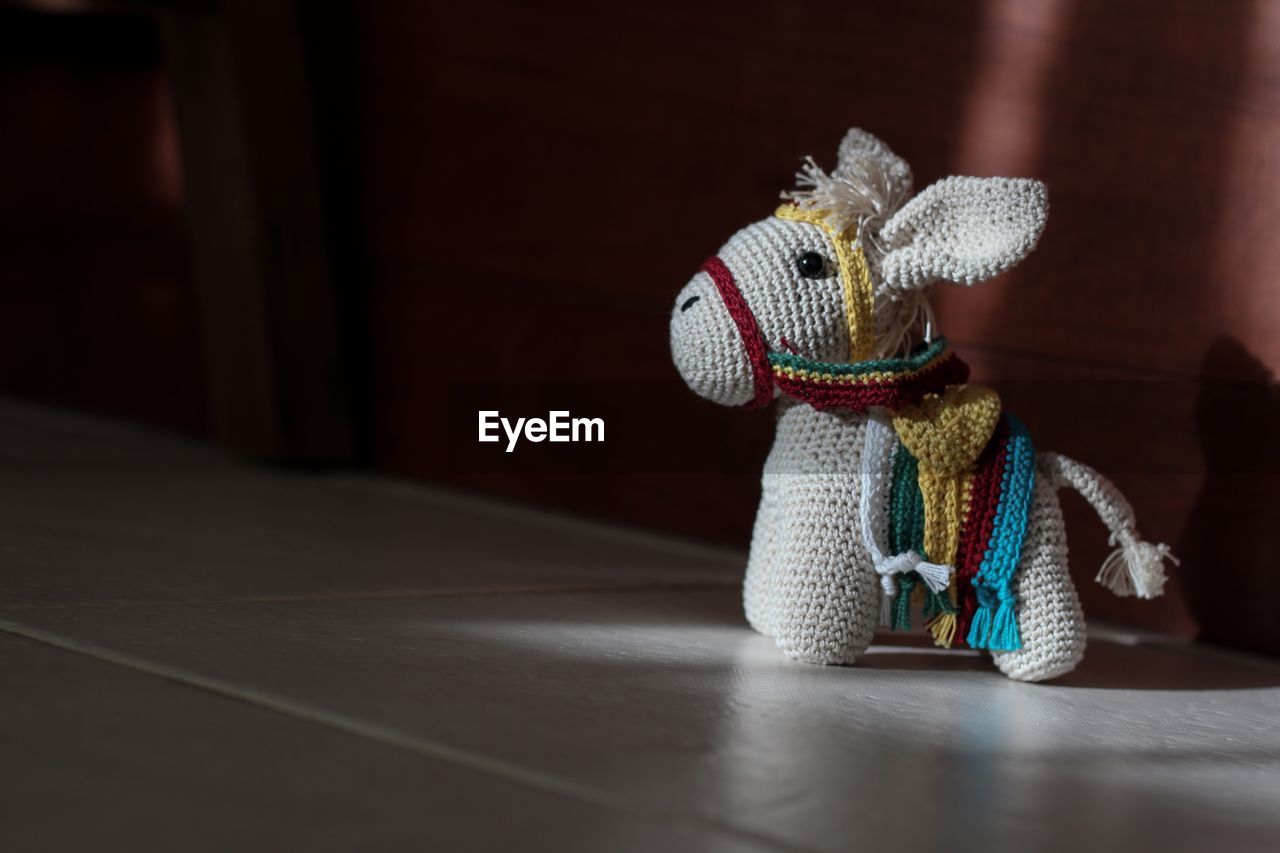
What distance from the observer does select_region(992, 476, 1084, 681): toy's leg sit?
0.90m

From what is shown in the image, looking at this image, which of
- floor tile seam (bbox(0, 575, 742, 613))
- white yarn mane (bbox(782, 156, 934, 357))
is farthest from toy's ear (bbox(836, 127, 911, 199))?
floor tile seam (bbox(0, 575, 742, 613))

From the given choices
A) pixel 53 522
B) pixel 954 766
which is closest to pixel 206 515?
pixel 53 522

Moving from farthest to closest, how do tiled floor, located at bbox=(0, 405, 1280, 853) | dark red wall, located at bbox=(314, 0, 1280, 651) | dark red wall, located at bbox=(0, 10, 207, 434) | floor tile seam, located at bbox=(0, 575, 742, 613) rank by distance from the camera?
1. dark red wall, located at bbox=(0, 10, 207, 434)
2. dark red wall, located at bbox=(314, 0, 1280, 651)
3. floor tile seam, located at bbox=(0, 575, 742, 613)
4. tiled floor, located at bbox=(0, 405, 1280, 853)

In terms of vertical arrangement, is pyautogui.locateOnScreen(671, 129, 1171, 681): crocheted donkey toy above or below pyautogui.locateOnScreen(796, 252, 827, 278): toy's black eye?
below

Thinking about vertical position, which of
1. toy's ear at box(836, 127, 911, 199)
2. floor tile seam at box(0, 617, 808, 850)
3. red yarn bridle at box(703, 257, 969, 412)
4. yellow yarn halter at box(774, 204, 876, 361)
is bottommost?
floor tile seam at box(0, 617, 808, 850)

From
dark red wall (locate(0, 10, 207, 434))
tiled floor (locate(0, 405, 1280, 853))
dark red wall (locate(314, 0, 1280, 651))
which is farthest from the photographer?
dark red wall (locate(0, 10, 207, 434))

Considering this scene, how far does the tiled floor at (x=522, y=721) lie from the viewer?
0.56 metres

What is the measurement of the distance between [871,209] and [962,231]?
6cm

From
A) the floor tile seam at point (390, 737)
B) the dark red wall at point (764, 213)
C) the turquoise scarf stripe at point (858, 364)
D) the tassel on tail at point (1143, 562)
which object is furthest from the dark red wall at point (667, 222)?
the floor tile seam at point (390, 737)

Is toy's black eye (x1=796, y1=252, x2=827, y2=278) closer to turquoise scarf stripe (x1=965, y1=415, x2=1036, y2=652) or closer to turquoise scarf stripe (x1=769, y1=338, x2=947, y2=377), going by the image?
turquoise scarf stripe (x1=769, y1=338, x2=947, y2=377)

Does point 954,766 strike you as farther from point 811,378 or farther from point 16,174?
point 16,174

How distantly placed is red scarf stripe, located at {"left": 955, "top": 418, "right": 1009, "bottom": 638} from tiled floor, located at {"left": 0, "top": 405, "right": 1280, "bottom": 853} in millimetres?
45

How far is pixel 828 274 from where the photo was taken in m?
0.93

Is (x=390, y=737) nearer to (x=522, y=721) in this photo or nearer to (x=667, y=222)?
(x=522, y=721)
